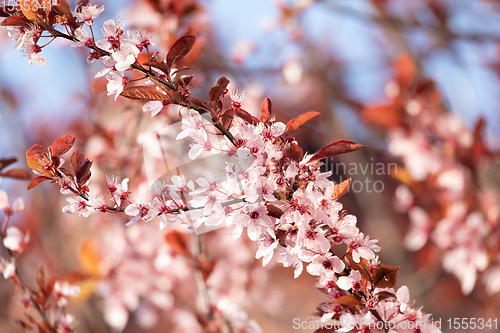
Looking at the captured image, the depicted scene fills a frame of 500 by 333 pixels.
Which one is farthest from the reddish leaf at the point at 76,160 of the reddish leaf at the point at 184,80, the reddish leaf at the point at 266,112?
the reddish leaf at the point at 266,112

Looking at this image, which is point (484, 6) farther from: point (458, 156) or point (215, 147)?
point (215, 147)

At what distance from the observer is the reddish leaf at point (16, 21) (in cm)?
67

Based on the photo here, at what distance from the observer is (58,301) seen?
94cm

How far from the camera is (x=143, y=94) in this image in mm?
665

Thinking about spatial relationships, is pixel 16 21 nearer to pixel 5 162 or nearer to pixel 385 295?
pixel 5 162

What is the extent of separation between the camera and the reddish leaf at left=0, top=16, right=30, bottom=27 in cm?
67

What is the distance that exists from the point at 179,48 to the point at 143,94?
4.4 inches

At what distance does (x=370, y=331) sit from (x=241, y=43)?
1564 millimetres

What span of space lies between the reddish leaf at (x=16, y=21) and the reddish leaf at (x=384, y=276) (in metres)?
0.78

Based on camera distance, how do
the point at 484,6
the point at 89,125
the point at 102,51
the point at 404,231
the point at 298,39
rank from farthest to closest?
the point at 404,231, the point at 484,6, the point at 298,39, the point at 89,125, the point at 102,51

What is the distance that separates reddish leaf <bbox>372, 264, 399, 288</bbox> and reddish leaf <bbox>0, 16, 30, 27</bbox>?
782 mm

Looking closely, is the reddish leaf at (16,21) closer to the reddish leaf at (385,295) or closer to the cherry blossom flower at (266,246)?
the cherry blossom flower at (266,246)

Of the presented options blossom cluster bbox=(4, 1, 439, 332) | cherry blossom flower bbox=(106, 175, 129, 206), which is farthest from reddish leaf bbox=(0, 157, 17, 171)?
cherry blossom flower bbox=(106, 175, 129, 206)

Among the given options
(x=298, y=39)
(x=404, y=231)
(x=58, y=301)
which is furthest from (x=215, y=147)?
(x=404, y=231)
